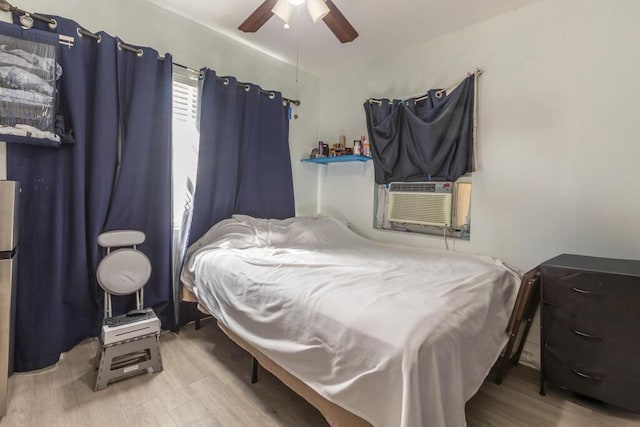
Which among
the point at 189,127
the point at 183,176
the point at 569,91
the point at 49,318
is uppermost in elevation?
the point at 569,91

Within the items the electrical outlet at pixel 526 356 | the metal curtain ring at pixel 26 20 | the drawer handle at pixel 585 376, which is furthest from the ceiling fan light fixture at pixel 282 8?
the electrical outlet at pixel 526 356

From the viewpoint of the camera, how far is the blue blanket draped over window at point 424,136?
7.84ft

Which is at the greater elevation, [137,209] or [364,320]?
[137,209]

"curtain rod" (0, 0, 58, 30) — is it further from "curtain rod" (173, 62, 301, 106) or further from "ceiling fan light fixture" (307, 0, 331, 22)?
"ceiling fan light fixture" (307, 0, 331, 22)

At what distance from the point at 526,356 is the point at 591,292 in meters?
0.87

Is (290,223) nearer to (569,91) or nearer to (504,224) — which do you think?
(504,224)

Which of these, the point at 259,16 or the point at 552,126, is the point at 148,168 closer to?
the point at 259,16

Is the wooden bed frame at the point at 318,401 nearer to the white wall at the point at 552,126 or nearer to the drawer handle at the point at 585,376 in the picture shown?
the drawer handle at the point at 585,376

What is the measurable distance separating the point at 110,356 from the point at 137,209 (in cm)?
104

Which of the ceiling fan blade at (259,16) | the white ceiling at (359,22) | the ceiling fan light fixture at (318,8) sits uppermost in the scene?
the white ceiling at (359,22)

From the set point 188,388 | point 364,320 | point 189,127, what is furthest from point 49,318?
point 364,320

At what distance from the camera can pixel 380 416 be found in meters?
0.99

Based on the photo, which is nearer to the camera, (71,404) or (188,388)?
(71,404)

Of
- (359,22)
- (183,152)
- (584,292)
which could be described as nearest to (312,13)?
(359,22)
